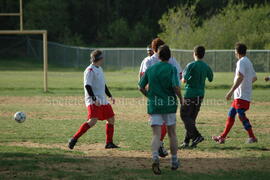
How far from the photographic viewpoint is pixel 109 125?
10.6 metres

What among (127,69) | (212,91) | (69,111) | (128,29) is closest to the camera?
(69,111)

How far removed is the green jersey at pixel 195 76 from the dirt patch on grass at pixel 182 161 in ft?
3.84

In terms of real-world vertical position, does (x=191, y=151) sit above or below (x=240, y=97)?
below

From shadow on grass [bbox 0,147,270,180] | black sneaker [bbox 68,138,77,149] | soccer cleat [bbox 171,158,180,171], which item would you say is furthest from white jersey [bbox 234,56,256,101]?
black sneaker [bbox 68,138,77,149]

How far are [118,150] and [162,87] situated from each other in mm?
2388

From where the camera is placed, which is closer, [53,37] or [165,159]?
[165,159]

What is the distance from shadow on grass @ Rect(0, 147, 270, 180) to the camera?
803 centimetres

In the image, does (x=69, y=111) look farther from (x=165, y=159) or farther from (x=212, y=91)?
(x=212, y=91)

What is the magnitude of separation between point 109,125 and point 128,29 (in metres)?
51.3

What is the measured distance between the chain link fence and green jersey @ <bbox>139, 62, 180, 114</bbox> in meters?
24.7

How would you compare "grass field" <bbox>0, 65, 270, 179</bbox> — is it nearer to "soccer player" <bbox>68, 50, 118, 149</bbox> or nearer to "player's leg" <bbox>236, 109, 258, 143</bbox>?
"player's leg" <bbox>236, 109, 258, 143</bbox>

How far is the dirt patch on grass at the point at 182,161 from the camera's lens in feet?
28.6

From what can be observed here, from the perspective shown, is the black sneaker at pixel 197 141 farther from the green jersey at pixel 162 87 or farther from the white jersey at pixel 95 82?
the green jersey at pixel 162 87

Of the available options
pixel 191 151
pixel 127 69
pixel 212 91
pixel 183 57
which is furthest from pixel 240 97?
pixel 127 69
